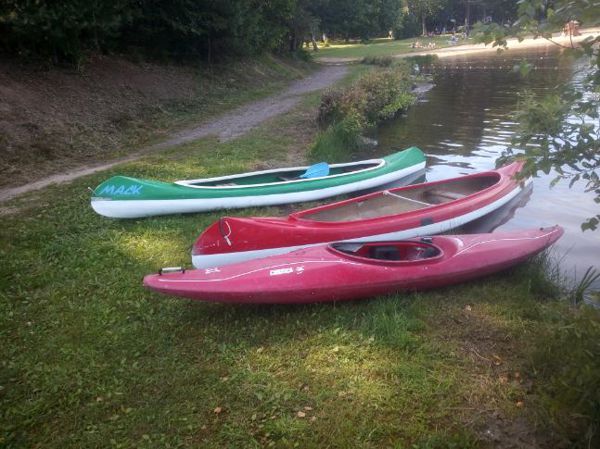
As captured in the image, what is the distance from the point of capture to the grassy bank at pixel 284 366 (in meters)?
3.20

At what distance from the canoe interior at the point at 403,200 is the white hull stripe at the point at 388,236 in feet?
1.39

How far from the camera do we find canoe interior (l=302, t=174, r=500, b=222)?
641 centimetres

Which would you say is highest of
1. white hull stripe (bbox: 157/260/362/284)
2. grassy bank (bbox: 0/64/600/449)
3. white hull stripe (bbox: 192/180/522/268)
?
white hull stripe (bbox: 157/260/362/284)

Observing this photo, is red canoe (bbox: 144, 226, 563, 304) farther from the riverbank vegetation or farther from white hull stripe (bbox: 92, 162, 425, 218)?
the riverbank vegetation

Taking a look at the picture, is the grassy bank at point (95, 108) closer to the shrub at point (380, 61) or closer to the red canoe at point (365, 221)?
the red canoe at point (365, 221)

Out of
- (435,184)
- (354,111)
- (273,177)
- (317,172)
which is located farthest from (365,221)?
(354,111)

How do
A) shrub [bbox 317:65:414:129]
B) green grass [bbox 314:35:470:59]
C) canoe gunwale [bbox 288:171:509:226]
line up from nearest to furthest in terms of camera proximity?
canoe gunwale [bbox 288:171:509:226] < shrub [bbox 317:65:414:129] < green grass [bbox 314:35:470:59]

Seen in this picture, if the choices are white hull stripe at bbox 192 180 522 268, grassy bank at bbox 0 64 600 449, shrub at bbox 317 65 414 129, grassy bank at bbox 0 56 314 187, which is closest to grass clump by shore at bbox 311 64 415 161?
shrub at bbox 317 65 414 129

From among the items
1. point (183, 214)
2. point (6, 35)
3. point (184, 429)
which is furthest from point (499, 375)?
point (6, 35)

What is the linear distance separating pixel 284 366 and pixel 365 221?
A: 236 cm

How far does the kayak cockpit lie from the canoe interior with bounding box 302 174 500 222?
101 cm

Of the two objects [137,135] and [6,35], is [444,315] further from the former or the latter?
[6,35]

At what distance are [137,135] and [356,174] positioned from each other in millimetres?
6223

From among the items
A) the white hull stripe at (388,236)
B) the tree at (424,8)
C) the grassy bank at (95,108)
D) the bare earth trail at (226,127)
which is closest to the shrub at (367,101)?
the bare earth trail at (226,127)
